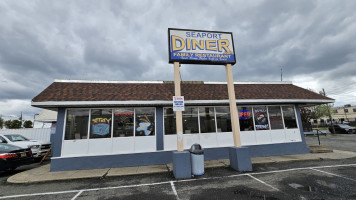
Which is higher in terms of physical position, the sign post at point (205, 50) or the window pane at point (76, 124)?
the sign post at point (205, 50)

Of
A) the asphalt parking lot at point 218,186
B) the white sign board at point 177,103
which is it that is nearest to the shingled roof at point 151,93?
the white sign board at point 177,103

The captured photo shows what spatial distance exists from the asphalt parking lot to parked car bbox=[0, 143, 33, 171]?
586 millimetres

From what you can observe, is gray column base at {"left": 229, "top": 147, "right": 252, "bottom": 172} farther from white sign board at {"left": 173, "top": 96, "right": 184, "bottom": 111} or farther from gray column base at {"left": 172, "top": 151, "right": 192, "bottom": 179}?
white sign board at {"left": 173, "top": 96, "right": 184, "bottom": 111}

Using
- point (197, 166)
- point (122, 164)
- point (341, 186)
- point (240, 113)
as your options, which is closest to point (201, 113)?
point (240, 113)

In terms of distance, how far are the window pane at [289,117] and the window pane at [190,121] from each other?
605cm

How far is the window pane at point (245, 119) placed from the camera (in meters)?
9.75

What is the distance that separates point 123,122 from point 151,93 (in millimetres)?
2256

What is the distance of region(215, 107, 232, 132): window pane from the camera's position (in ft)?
31.1

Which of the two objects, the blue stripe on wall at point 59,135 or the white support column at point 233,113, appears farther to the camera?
the blue stripe on wall at point 59,135

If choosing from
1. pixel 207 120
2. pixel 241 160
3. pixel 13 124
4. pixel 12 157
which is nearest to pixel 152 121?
pixel 207 120

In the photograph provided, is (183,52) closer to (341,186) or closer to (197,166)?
(197,166)

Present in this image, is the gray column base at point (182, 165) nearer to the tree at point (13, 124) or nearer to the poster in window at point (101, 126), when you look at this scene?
the poster in window at point (101, 126)

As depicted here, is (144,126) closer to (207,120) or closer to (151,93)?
(151,93)

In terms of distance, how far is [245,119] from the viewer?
387 inches
